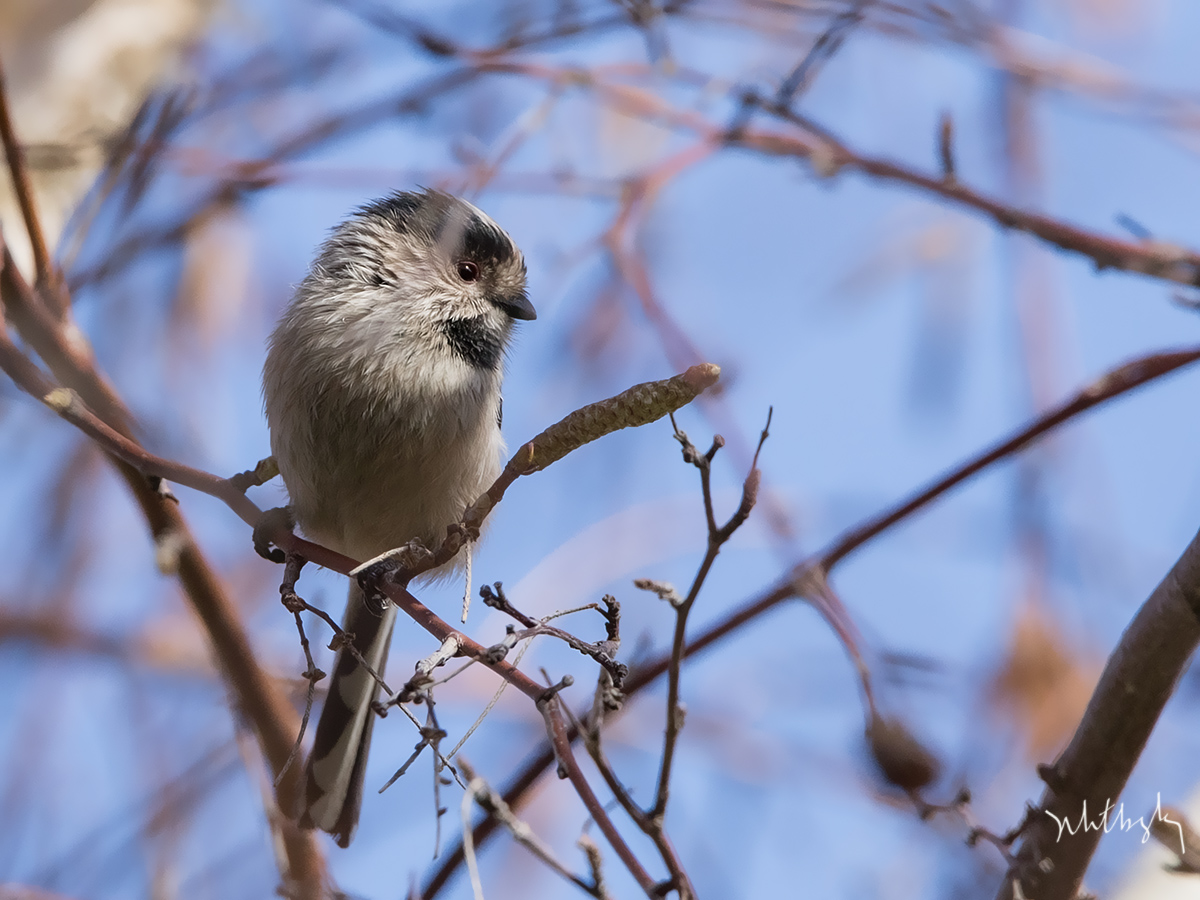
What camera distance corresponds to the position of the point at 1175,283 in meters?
2.19

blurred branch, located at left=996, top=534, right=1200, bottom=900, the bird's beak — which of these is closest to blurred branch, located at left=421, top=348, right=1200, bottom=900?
blurred branch, located at left=996, top=534, right=1200, bottom=900

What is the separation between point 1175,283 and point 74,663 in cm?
319

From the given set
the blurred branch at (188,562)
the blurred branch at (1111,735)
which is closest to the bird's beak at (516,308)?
the blurred branch at (188,562)

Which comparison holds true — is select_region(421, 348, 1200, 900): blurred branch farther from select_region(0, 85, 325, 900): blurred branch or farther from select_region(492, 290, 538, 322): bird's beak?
select_region(492, 290, 538, 322): bird's beak

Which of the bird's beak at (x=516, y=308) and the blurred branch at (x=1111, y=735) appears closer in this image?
the blurred branch at (x=1111, y=735)

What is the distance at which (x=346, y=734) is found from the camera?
2738 mm

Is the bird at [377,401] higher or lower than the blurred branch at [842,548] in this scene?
higher

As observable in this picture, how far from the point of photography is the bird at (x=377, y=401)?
2.54 metres

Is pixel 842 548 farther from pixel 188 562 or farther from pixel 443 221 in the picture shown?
pixel 443 221

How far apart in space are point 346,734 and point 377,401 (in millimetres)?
892

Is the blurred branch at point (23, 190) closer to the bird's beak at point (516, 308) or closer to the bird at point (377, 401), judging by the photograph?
the bird at point (377, 401)

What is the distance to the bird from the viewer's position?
8.32 ft

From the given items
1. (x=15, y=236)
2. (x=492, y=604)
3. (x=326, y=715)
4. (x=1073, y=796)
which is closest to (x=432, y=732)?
(x=492, y=604)

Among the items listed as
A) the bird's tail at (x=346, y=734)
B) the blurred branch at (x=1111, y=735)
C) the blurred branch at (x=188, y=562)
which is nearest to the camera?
the blurred branch at (x=1111, y=735)
